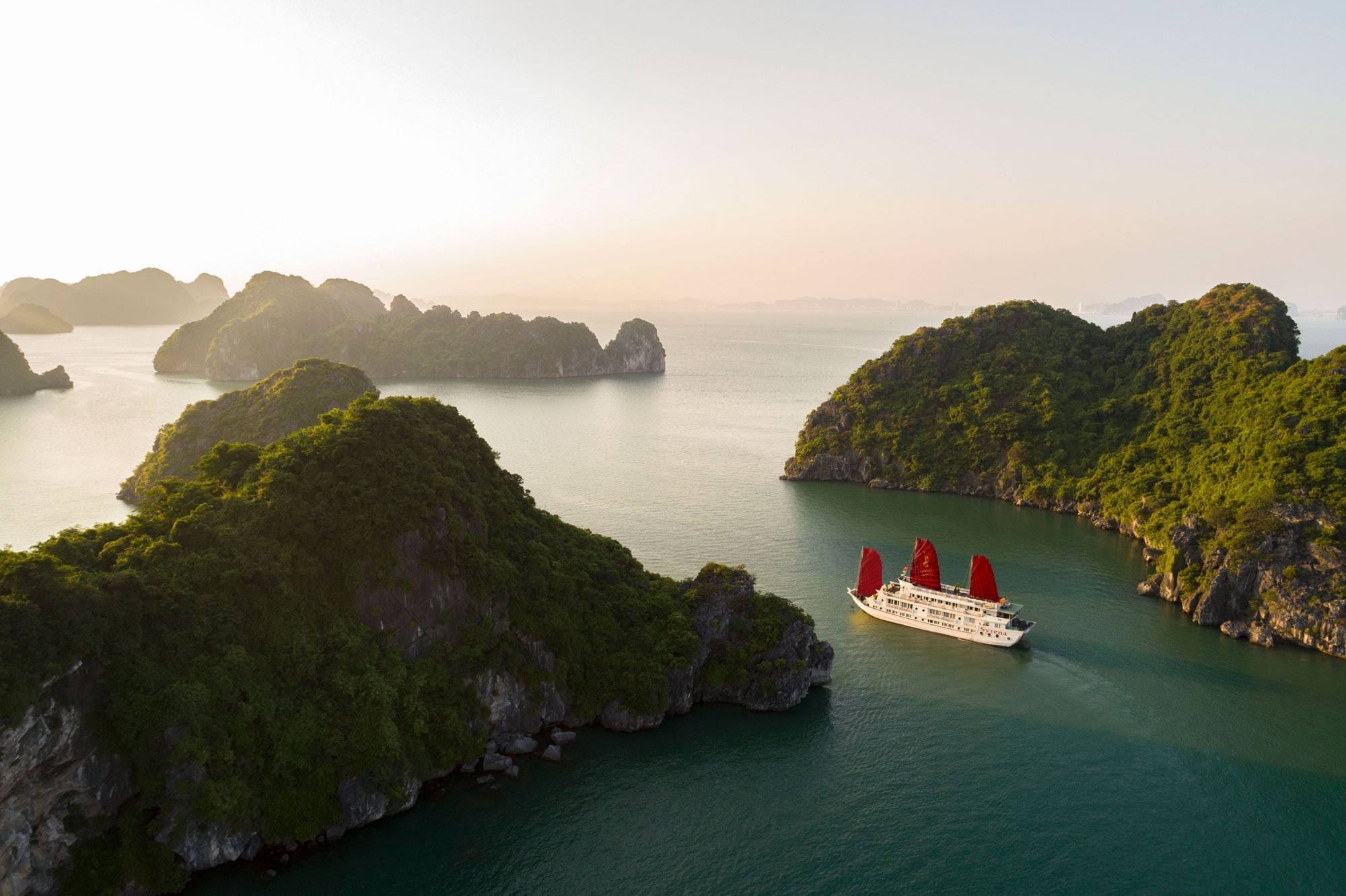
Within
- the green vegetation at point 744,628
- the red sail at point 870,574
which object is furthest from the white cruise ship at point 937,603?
the green vegetation at point 744,628

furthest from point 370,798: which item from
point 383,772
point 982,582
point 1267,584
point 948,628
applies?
point 1267,584

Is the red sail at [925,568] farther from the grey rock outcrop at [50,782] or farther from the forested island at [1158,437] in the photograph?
the grey rock outcrop at [50,782]

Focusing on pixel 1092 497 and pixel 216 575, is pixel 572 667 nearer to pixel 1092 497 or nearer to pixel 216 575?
pixel 216 575

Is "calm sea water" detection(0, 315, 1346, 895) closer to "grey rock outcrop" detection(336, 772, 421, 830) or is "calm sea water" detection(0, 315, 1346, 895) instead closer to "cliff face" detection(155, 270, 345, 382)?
"grey rock outcrop" detection(336, 772, 421, 830)

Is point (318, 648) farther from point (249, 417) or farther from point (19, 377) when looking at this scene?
point (19, 377)

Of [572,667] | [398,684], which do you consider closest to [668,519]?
[572,667]

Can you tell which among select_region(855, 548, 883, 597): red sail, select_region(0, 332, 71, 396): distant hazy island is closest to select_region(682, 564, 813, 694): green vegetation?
select_region(855, 548, 883, 597): red sail
